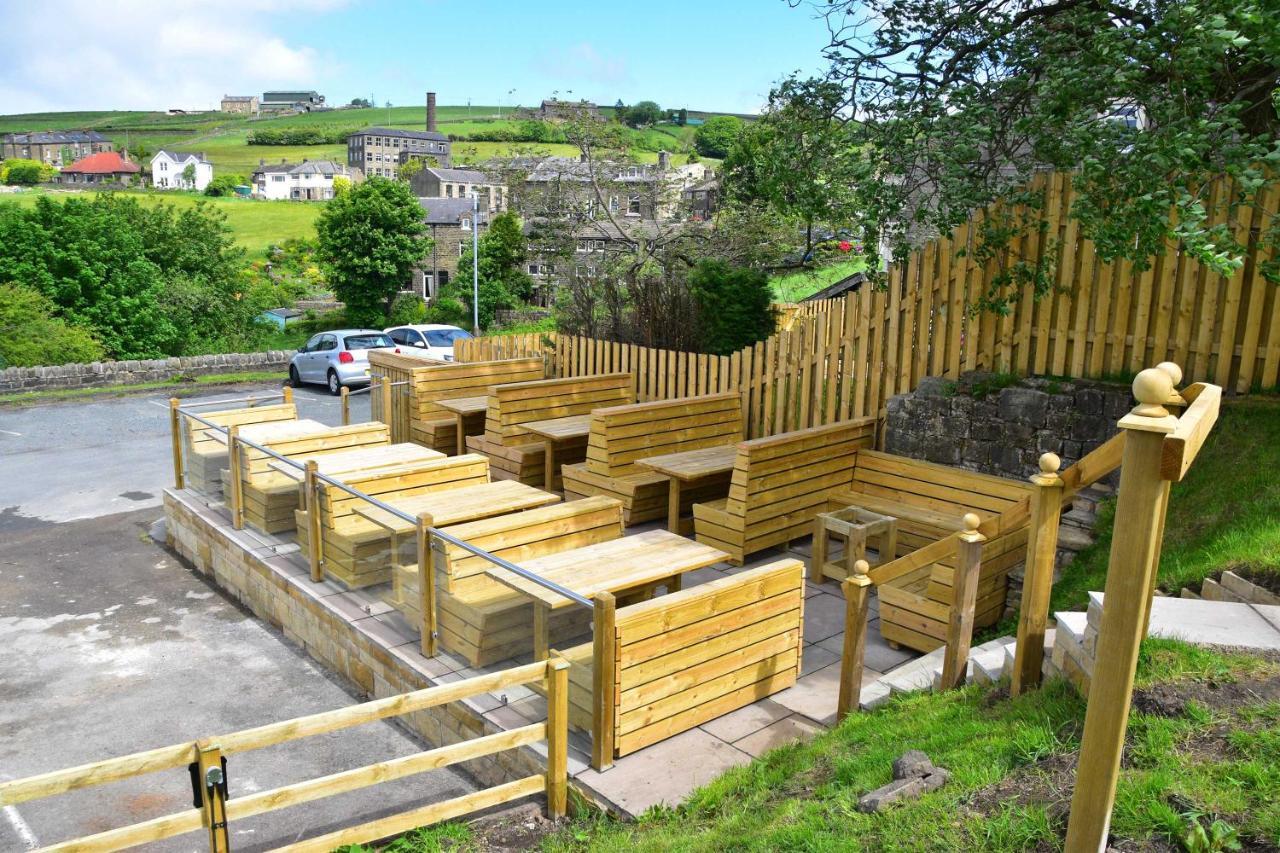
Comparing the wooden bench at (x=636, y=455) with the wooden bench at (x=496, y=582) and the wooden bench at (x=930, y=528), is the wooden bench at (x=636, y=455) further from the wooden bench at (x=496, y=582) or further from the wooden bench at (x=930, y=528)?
the wooden bench at (x=496, y=582)

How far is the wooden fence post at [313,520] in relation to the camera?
28.4 feet

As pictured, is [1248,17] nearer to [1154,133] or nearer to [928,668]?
[1154,133]

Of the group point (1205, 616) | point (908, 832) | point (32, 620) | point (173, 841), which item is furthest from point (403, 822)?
point (32, 620)

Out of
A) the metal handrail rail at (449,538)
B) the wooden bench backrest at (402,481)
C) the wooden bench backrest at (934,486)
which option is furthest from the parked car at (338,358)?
the wooden bench backrest at (934,486)

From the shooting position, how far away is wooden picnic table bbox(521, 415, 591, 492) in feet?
36.0

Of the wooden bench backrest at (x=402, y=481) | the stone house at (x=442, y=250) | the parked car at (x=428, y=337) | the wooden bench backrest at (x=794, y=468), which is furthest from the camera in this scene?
the stone house at (x=442, y=250)

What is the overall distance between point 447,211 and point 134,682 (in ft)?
189

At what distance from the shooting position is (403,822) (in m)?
5.02

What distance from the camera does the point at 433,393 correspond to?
13.5m

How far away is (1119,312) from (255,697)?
786 cm

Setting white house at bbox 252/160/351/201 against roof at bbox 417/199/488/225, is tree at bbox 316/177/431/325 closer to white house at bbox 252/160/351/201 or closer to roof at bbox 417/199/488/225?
roof at bbox 417/199/488/225

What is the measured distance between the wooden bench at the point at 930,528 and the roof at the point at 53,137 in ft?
674

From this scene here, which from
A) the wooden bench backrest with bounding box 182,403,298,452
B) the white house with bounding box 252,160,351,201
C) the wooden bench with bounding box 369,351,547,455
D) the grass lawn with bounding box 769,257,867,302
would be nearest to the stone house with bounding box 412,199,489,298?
the grass lawn with bounding box 769,257,867,302

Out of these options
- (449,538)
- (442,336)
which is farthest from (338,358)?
(449,538)
